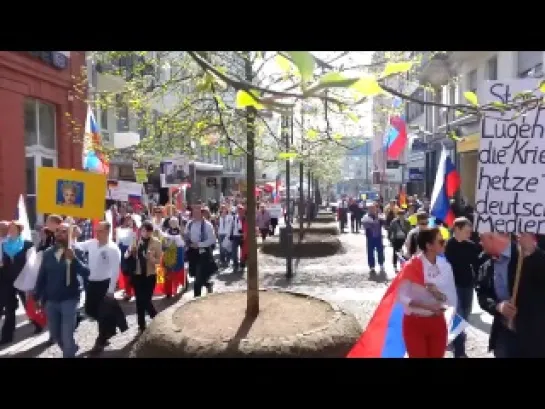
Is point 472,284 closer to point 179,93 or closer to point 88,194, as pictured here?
point 179,93

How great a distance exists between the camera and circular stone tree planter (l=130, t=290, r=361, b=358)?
15.2 ft

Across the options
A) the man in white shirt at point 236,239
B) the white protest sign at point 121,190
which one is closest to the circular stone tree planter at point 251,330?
the man in white shirt at point 236,239

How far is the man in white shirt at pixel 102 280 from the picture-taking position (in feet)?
21.1

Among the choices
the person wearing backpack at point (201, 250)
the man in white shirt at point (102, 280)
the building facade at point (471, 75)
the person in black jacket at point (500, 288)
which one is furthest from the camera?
the building facade at point (471, 75)

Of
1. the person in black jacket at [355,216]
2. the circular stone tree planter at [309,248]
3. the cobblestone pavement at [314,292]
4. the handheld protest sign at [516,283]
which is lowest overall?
the cobblestone pavement at [314,292]

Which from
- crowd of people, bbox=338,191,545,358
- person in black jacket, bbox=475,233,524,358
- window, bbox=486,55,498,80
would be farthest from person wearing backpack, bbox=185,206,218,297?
window, bbox=486,55,498,80

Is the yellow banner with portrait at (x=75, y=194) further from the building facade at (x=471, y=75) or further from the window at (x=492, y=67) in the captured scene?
the window at (x=492, y=67)

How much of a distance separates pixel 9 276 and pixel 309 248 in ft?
31.6

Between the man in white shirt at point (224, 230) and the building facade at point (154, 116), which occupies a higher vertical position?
the building facade at point (154, 116)

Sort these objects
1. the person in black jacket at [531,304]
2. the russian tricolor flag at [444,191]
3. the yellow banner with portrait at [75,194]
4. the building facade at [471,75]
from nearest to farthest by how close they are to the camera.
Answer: the person in black jacket at [531,304]
the yellow banner with portrait at [75,194]
the russian tricolor flag at [444,191]
the building facade at [471,75]

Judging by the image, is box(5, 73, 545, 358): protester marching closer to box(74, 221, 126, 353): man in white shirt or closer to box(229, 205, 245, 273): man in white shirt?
box(74, 221, 126, 353): man in white shirt

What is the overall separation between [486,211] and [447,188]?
4.41 meters

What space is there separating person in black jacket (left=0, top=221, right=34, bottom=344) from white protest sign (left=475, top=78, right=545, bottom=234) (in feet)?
19.1

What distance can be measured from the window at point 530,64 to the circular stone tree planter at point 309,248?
7288 millimetres
